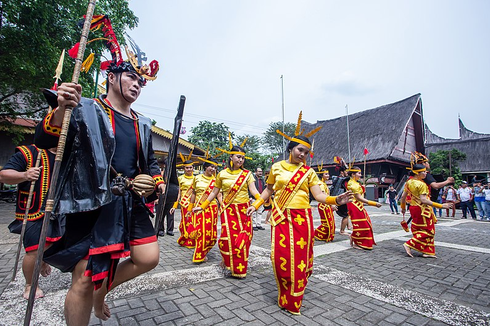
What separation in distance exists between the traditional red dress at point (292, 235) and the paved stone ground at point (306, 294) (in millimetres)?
230

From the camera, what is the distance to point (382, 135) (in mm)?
24016

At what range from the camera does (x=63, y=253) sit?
175cm

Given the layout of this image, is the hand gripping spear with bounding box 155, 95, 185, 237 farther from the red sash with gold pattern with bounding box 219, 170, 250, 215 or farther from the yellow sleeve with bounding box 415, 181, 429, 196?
the yellow sleeve with bounding box 415, 181, 429, 196

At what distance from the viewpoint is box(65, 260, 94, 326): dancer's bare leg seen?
173cm

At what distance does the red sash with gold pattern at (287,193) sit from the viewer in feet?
10.3

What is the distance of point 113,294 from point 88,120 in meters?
2.38

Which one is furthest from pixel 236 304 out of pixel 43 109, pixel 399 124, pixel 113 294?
pixel 399 124

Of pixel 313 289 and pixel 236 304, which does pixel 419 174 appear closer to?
pixel 313 289

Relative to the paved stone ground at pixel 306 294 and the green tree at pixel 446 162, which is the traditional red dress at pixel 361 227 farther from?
the green tree at pixel 446 162

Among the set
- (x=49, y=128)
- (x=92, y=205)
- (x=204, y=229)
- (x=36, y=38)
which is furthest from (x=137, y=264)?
(x=36, y=38)

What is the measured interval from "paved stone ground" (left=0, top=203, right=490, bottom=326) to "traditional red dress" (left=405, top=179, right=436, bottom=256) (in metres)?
0.25

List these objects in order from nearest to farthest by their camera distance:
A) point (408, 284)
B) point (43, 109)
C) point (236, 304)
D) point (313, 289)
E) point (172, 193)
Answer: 1. point (172, 193)
2. point (236, 304)
3. point (313, 289)
4. point (408, 284)
5. point (43, 109)

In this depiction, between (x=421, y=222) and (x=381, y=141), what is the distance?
20.3 m

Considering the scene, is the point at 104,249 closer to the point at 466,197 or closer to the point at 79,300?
the point at 79,300
